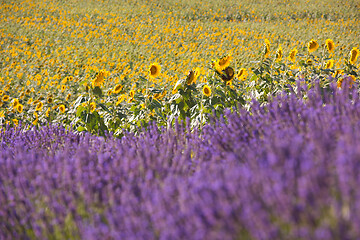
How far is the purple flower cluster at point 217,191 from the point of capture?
1023 millimetres

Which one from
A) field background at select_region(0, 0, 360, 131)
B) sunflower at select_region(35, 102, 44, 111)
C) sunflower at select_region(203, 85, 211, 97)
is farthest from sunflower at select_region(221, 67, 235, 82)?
sunflower at select_region(35, 102, 44, 111)

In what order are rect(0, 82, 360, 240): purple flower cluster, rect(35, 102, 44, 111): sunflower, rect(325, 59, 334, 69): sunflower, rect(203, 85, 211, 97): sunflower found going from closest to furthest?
rect(0, 82, 360, 240): purple flower cluster → rect(203, 85, 211, 97): sunflower → rect(325, 59, 334, 69): sunflower → rect(35, 102, 44, 111): sunflower

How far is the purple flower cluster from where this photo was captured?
1023 mm

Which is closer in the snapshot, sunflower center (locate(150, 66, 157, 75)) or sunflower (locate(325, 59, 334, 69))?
sunflower center (locate(150, 66, 157, 75))

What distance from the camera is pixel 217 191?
1135mm

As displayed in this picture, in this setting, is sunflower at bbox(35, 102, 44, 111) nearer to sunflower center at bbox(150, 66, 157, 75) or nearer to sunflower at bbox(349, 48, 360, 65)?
sunflower center at bbox(150, 66, 157, 75)

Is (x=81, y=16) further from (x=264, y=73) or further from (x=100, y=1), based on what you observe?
(x=264, y=73)

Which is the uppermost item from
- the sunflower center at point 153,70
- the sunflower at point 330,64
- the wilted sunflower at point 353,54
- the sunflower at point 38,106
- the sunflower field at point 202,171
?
the wilted sunflower at point 353,54

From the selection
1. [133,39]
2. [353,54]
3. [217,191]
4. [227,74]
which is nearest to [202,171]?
[217,191]

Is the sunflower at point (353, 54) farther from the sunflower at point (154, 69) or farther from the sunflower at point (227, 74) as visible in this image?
the sunflower at point (154, 69)

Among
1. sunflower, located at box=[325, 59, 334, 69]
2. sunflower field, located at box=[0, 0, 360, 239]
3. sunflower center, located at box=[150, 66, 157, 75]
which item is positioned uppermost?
sunflower, located at box=[325, 59, 334, 69]

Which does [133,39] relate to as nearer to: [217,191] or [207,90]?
[207,90]

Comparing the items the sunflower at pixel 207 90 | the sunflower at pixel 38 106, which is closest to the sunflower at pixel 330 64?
the sunflower at pixel 207 90

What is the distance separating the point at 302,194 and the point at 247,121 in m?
1.20
